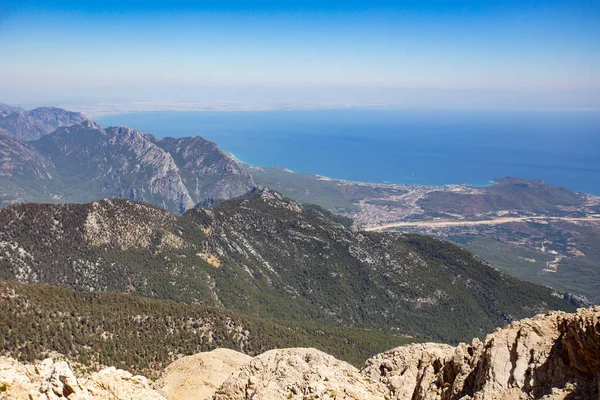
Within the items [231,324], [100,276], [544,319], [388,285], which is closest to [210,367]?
[231,324]

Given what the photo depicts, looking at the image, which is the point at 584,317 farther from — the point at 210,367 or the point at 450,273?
the point at 450,273

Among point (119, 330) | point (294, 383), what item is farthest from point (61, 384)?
point (119, 330)

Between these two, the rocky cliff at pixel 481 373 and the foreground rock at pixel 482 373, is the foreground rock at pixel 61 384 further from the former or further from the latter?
the rocky cliff at pixel 481 373

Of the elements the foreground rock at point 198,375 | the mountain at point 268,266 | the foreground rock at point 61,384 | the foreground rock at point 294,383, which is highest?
the foreground rock at point 61,384

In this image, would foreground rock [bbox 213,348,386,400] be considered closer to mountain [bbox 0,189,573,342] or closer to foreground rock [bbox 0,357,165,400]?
foreground rock [bbox 0,357,165,400]

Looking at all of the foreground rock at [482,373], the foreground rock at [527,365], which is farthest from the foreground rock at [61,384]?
the foreground rock at [527,365]

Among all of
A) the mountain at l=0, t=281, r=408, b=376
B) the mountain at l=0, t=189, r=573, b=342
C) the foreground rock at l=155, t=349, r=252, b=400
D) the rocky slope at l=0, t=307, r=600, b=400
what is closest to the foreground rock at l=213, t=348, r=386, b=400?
the rocky slope at l=0, t=307, r=600, b=400
